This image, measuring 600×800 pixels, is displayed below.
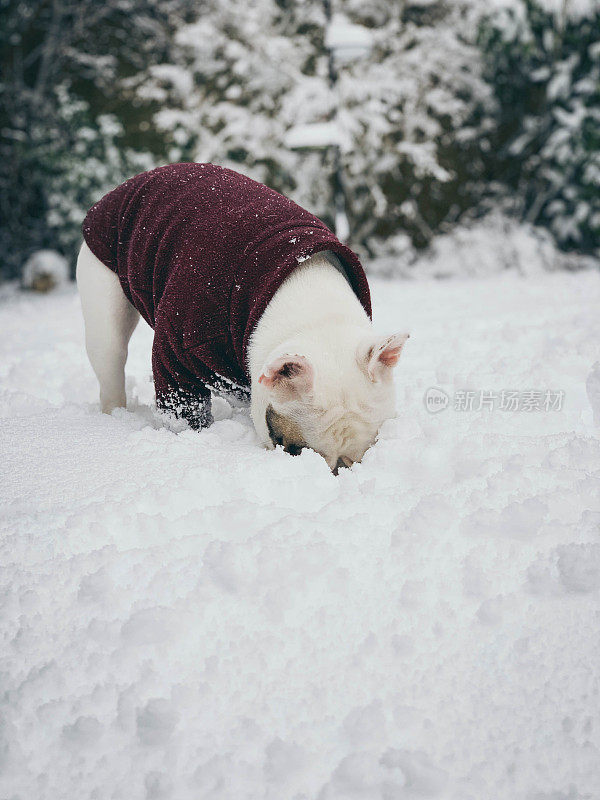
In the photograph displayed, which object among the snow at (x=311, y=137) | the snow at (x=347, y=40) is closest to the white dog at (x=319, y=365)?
the snow at (x=311, y=137)

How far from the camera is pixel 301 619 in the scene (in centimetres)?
126

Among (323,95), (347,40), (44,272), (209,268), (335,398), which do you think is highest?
(347,40)

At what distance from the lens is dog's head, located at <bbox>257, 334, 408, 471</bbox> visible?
1.69 metres

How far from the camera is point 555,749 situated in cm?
106

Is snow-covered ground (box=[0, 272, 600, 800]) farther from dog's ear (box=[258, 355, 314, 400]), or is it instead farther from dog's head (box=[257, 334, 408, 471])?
dog's ear (box=[258, 355, 314, 400])

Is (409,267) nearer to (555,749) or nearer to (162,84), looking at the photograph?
(162,84)

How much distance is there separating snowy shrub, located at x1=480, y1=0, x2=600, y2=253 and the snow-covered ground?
627 cm

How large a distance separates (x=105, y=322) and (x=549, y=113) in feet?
22.6

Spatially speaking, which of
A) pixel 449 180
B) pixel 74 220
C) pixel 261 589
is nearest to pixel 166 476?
pixel 261 589

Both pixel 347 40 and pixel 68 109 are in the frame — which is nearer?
pixel 347 40

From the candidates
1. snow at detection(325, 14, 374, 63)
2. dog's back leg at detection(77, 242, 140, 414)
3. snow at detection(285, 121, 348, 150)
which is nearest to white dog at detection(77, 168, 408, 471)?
dog's back leg at detection(77, 242, 140, 414)

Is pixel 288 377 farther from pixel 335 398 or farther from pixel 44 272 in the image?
pixel 44 272

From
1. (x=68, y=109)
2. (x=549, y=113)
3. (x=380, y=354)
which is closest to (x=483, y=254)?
(x=549, y=113)

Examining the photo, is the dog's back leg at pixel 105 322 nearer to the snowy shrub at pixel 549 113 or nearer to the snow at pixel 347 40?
the snow at pixel 347 40
